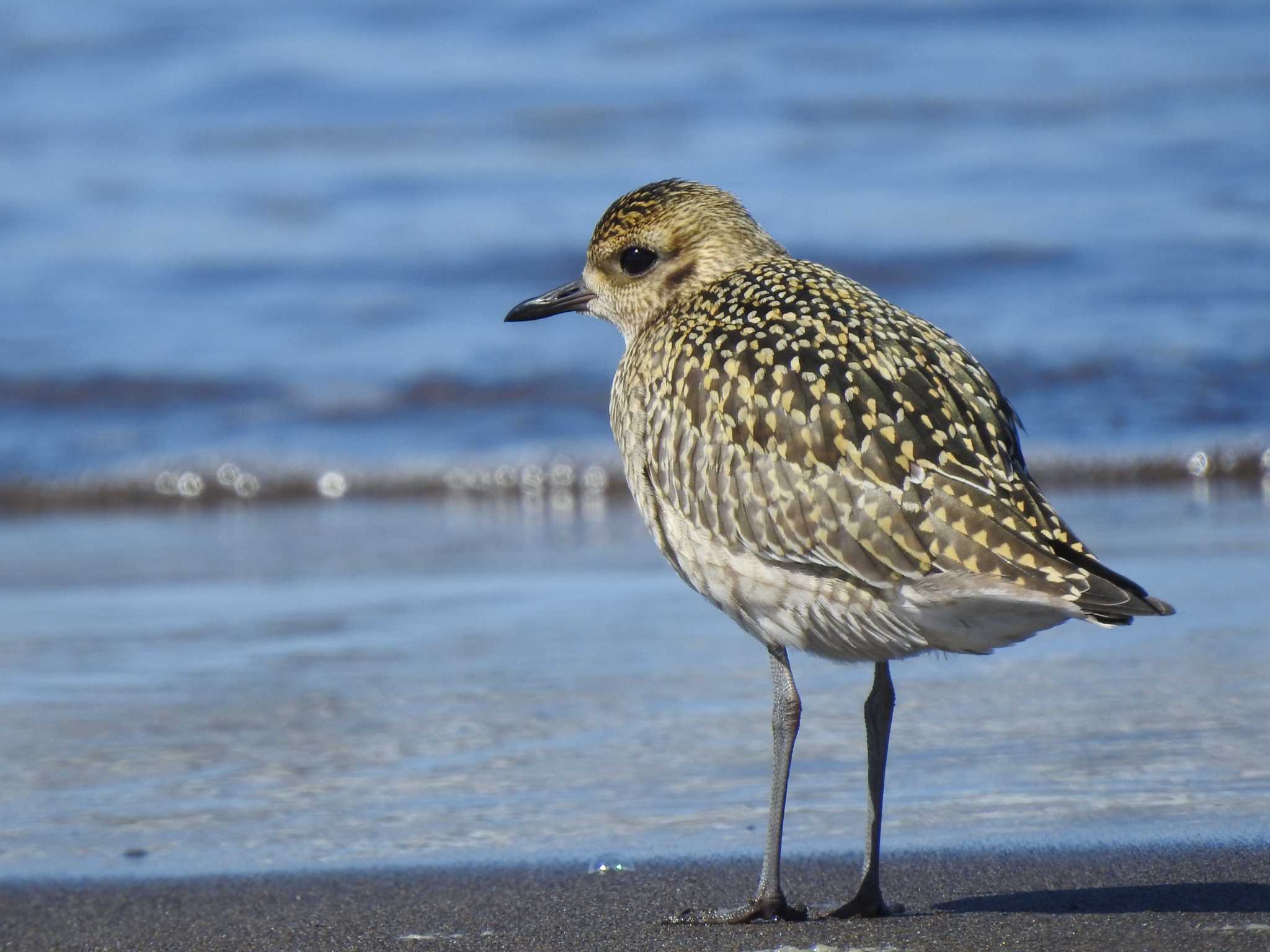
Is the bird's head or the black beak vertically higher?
the bird's head

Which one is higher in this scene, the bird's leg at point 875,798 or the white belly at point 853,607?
the white belly at point 853,607

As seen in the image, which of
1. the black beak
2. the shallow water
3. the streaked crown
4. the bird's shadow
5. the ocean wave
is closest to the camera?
the bird's shadow

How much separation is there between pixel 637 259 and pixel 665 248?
0.09 m

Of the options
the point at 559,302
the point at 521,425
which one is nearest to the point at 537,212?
the point at 521,425

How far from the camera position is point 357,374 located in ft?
41.4

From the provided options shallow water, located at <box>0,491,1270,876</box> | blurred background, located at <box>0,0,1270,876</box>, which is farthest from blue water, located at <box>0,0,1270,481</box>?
shallow water, located at <box>0,491,1270,876</box>

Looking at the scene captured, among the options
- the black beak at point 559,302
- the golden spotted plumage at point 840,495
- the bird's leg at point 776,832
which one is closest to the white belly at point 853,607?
the golden spotted plumage at point 840,495

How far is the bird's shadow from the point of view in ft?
12.3

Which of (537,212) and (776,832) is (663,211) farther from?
(537,212)

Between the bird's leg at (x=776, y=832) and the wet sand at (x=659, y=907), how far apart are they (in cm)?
4

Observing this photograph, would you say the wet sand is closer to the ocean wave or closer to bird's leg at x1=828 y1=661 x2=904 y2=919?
bird's leg at x1=828 y1=661 x2=904 y2=919

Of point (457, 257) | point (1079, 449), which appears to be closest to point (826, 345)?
point (1079, 449)

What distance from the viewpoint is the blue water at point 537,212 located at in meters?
11.8

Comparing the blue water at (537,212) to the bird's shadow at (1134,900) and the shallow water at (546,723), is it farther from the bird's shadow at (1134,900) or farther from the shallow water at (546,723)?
the bird's shadow at (1134,900)
